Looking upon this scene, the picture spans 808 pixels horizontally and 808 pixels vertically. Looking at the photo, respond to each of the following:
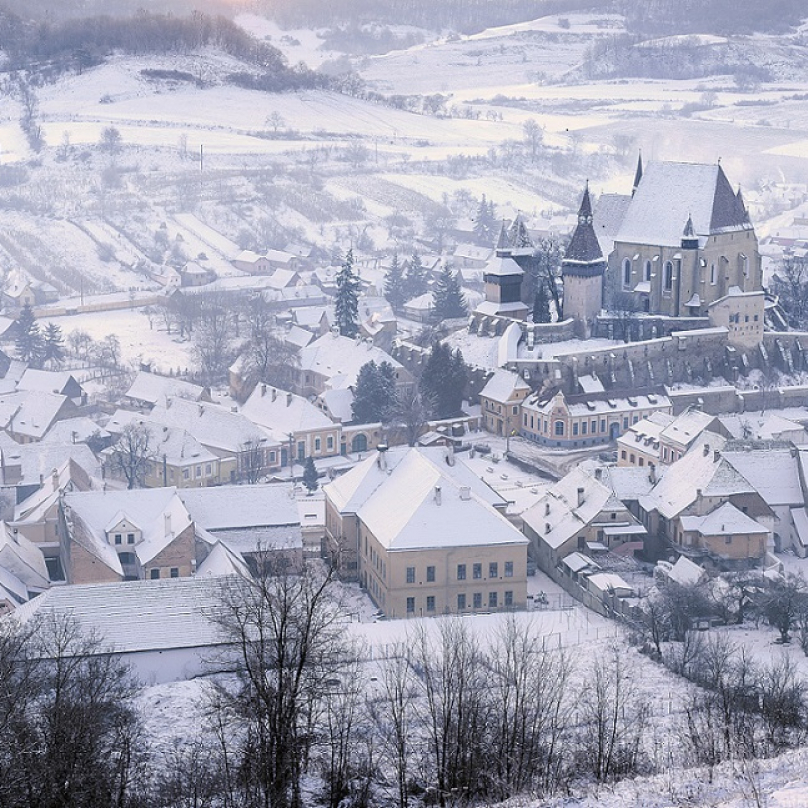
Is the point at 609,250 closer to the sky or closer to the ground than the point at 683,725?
closer to the sky

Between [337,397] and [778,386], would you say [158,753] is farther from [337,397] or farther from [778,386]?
[778,386]

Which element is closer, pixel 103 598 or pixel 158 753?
pixel 158 753

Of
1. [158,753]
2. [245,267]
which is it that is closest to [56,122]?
[245,267]

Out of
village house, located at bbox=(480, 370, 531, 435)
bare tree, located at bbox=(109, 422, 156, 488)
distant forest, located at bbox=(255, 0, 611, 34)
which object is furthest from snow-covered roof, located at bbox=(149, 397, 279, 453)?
distant forest, located at bbox=(255, 0, 611, 34)

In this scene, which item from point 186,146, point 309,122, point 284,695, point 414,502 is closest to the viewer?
point 284,695

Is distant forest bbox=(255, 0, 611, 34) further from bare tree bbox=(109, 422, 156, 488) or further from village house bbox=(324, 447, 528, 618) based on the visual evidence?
village house bbox=(324, 447, 528, 618)

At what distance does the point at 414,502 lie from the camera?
37.4 meters

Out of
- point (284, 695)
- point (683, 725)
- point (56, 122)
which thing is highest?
point (56, 122)

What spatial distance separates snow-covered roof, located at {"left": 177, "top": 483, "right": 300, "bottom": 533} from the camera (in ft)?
131

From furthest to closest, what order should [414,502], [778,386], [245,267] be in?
[245,267] → [778,386] → [414,502]

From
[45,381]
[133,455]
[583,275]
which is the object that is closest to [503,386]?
[583,275]

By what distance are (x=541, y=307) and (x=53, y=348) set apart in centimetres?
2056

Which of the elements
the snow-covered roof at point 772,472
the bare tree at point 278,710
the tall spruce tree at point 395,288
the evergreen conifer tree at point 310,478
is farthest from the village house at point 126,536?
the tall spruce tree at point 395,288

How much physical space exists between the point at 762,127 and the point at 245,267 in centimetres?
6997
